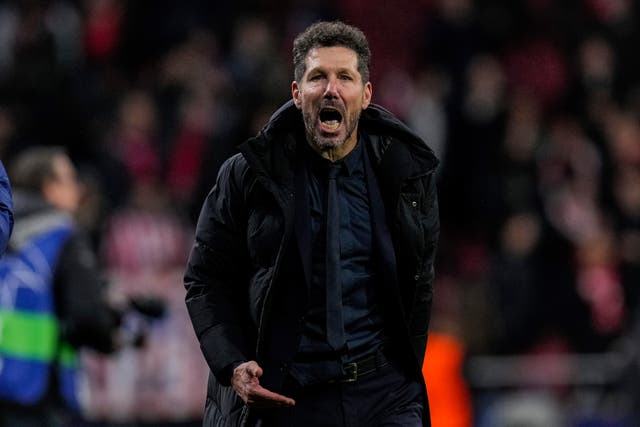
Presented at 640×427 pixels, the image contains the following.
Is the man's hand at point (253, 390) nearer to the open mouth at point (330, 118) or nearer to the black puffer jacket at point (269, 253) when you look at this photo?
the black puffer jacket at point (269, 253)

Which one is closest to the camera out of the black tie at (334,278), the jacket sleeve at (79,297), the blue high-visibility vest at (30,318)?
the black tie at (334,278)

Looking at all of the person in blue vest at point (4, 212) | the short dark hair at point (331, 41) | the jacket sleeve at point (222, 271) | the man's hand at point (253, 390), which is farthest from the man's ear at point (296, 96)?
the person in blue vest at point (4, 212)

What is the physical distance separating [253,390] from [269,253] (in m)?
0.49

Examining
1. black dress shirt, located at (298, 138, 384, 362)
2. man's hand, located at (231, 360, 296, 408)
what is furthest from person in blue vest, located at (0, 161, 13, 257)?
black dress shirt, located at (298, 138, 384, 362)

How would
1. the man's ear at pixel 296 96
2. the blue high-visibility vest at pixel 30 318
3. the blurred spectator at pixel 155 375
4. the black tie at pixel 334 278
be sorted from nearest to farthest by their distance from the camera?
the black tie at pixel 334 278 → the man's ear at pixel 296 96 → the blue high-visibility vest at pixel 30 318 → the blurred spectator at pixel 155 375

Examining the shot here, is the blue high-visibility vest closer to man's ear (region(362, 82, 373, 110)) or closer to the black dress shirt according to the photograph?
the black dress shirt

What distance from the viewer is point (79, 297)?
7629 millimetres

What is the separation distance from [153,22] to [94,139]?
1524mm

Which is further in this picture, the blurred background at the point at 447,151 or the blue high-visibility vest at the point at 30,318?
the blurred background at the point at 447,151

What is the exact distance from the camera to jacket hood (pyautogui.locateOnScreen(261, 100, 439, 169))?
5438 mm

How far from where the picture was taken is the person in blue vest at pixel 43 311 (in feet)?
24.7

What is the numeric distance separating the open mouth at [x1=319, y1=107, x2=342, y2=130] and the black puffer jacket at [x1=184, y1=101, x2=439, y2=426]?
176mm

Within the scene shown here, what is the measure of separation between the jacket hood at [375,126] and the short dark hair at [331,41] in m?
0.15

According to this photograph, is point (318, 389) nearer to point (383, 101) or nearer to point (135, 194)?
point (135, 194)
